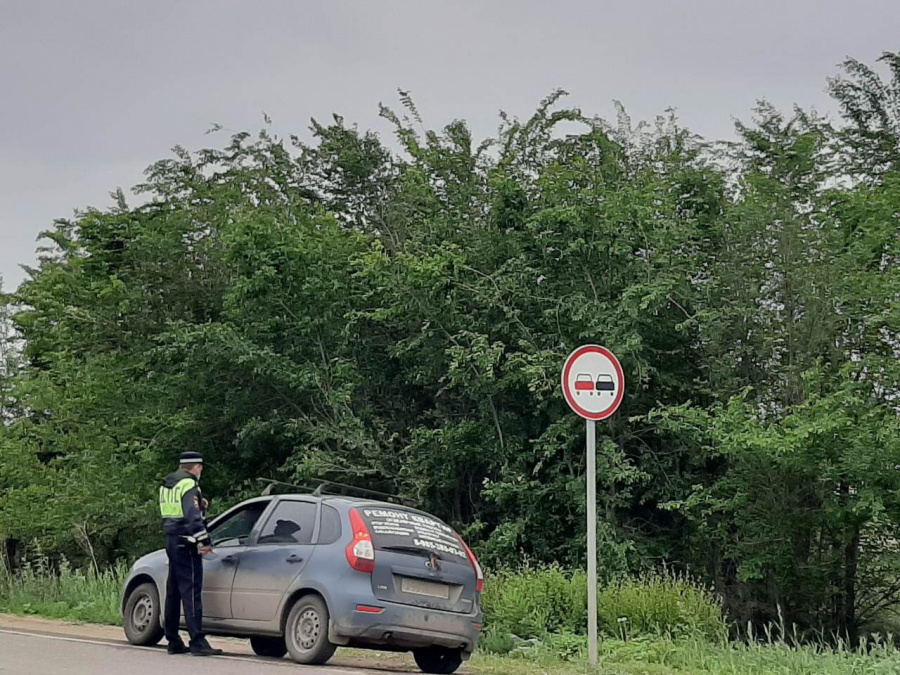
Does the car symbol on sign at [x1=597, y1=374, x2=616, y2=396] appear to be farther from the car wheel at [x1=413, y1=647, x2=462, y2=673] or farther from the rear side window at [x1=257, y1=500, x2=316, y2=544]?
the rear side window at [x1=257, y1=500, x2=316, y2=544]

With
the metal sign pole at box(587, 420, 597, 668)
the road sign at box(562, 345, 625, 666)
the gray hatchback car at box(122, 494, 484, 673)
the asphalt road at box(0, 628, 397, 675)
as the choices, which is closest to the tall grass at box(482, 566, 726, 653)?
the metal sign pole at box(587, 420, 597, 668)

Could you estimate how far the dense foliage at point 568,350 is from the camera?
16516mm

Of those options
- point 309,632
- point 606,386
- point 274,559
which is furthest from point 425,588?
point 606,386

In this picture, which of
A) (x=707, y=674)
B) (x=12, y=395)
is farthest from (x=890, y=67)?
(x=12, y=395)

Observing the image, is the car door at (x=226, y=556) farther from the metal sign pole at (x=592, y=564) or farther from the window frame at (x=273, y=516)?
the metal sign pole at (x=592, y=564)

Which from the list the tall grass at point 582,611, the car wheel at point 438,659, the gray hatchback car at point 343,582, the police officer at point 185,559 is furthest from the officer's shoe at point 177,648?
the tall grass at point 582,611

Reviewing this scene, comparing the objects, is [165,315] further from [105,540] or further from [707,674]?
[707,674]

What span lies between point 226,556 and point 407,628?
241cm

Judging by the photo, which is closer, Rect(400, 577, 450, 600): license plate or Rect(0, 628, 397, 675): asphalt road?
Rect(0, 628, 397, 675): asphalt road

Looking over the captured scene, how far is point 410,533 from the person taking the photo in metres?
9.94

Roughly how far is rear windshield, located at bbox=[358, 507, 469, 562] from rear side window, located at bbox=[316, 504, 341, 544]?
256 millimetres

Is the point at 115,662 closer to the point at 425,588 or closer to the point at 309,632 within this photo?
the point at 309,632

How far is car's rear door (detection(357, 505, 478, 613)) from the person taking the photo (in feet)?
31.1

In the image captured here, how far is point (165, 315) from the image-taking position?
24.8 metres
